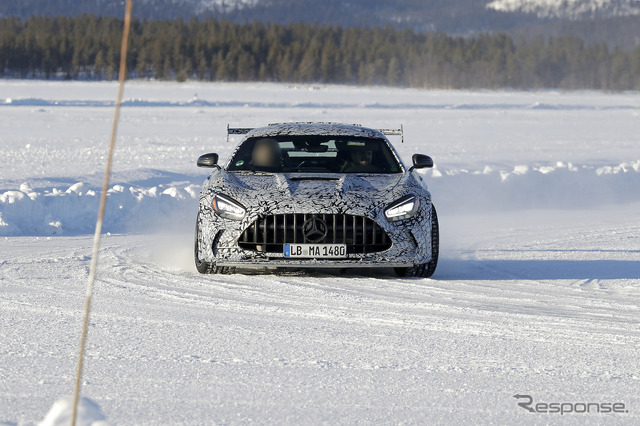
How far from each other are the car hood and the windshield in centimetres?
24

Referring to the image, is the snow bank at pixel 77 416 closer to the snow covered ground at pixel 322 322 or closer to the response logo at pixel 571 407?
the snow covered ground at pixel 322 322

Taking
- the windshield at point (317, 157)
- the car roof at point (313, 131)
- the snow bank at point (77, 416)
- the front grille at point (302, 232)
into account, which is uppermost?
the car roof at point (313, 131)

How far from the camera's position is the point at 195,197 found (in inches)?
491

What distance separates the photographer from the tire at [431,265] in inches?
301

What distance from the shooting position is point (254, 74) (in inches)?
6029

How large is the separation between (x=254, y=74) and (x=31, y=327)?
490 ft

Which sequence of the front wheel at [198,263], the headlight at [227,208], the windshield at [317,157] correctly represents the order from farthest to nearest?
the windshield at [317,157] < the front wheel at [198,263] < the headlight at [227,208]

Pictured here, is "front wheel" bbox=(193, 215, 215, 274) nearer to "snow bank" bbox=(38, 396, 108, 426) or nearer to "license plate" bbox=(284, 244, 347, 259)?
"license plate" bbox=(284, 244, 347, 259)

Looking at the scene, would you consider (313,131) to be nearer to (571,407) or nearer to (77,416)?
(571,407)

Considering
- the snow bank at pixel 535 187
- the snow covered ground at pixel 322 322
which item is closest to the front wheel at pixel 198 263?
the snow covered ground at pixel 322 322

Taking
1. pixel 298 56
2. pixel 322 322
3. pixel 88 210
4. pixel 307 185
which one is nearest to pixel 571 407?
pixel 322 322

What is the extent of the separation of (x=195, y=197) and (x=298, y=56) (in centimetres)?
14860

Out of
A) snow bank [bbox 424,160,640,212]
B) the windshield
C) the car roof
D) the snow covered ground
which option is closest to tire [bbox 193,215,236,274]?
the snow covered ground

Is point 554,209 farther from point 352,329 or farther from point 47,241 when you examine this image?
point 352,329
